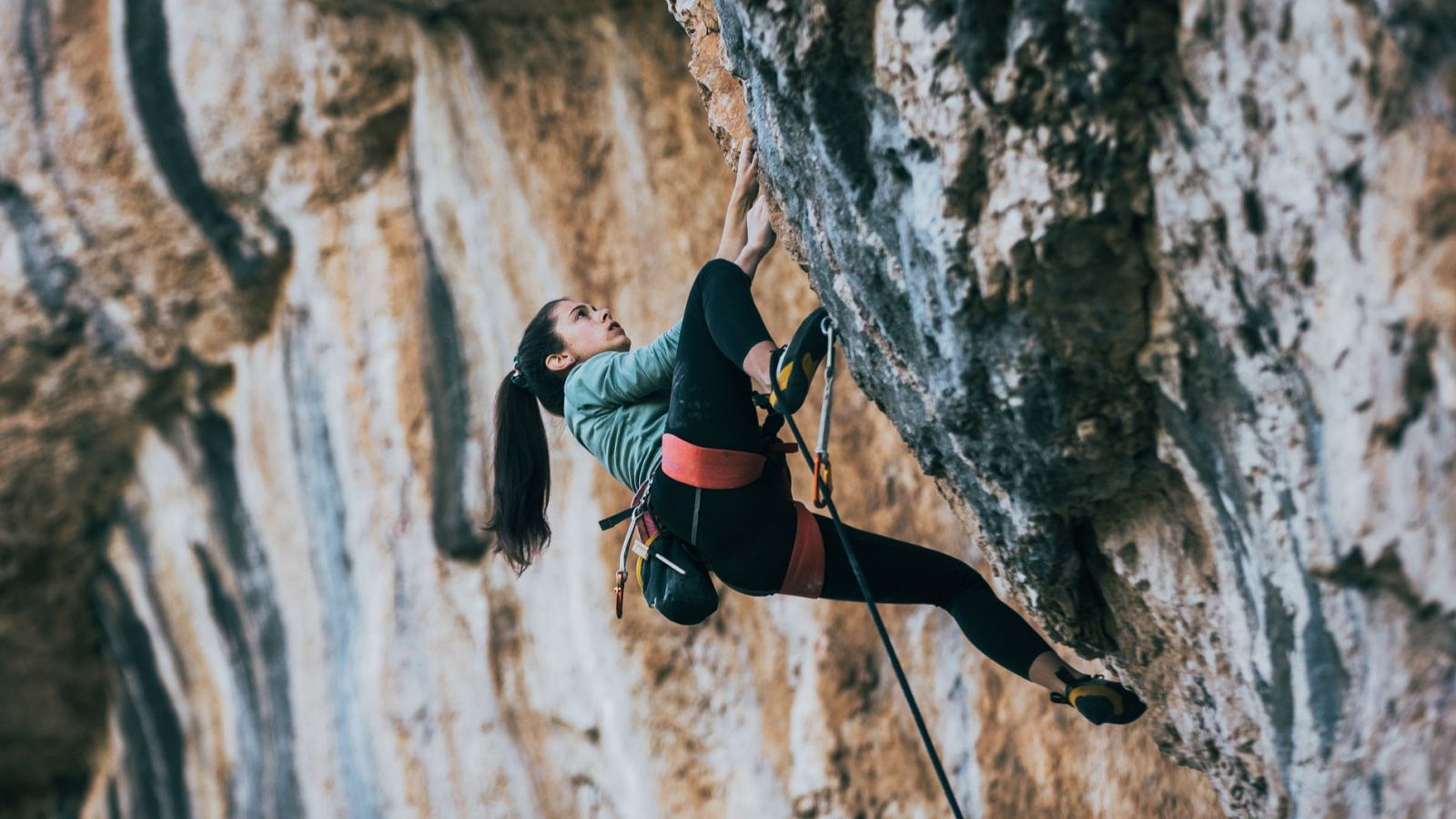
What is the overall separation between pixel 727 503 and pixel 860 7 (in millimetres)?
852

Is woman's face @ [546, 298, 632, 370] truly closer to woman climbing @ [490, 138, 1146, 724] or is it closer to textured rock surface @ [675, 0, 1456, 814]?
woman climbing @ [490, 138, 1146, 724]

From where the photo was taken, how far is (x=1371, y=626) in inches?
62.1

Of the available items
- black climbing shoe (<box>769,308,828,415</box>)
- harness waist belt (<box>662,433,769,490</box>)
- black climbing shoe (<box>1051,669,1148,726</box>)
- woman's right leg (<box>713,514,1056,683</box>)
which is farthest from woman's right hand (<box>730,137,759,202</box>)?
black climbing shoe (<box>1051,669,1148,726</box>)

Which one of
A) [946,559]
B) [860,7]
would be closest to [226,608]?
[946,559]

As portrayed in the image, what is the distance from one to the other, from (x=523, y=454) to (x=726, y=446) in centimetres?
65

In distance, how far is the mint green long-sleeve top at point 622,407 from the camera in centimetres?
239

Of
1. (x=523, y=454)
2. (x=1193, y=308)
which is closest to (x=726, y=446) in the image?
(x=523, y=454)

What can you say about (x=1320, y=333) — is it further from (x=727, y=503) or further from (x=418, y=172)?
(x=418, y=172)

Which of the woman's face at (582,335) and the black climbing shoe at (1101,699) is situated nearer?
the black climbing shoe at (1101,699)

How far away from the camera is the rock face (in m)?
1.48

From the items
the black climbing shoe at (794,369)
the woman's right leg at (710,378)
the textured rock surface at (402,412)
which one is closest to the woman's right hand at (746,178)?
the woman's right leg at (710,378)

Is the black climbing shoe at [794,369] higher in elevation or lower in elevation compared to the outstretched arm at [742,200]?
lower

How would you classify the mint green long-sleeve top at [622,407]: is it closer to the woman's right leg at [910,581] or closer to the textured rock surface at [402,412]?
the woman's right leg at [910,581]

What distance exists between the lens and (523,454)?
2.71 metres
